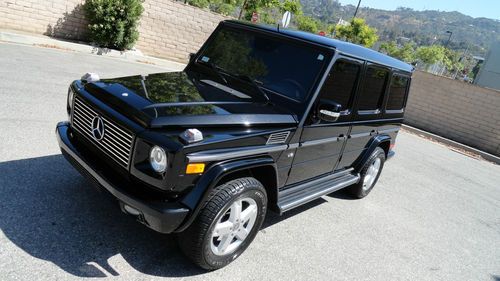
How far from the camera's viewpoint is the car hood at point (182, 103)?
299 centimetres

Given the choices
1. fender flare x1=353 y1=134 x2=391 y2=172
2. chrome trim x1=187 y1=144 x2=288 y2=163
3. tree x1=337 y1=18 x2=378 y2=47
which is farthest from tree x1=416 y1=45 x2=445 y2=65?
chrome trim x1=187 y1=144 x2=288 y2=163

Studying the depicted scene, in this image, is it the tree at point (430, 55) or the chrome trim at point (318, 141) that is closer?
the chrome trim at point (318, 141)

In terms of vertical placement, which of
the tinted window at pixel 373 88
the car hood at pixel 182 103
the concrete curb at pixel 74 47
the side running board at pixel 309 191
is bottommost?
the concrete curb at pixel 74 47

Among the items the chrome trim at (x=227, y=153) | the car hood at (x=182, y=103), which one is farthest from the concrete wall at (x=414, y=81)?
the chrome trim at (x=227, y=153)

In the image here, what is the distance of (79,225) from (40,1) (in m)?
10.6

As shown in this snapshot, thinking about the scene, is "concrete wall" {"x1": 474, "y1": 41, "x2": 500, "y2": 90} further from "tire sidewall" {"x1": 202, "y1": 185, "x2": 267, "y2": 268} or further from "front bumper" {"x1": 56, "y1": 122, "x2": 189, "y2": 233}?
"front bumper" {"x1": 56, "y1": 122, "x2": 189, "y2": 233}

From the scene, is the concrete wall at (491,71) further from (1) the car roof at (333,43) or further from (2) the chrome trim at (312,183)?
(2) the chrome trim at (312,183)

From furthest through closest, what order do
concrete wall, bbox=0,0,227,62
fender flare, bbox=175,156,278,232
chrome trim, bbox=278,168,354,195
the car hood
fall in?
1. concrete wall, bbox=0,0,227,62
2. chrome trim, bbox=278,168,354,195
3. the car hood
4. fender flare, bbox=175,156,278,232

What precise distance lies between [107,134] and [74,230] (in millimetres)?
952

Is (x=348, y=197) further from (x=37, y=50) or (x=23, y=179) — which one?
(x=37, y=50)

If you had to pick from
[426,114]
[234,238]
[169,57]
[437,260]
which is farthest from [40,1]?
[426,114]

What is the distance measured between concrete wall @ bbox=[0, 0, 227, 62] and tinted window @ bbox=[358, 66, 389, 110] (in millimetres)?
10780

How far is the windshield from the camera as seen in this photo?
3896 millimetres

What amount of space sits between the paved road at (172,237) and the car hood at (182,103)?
1.18 metres
